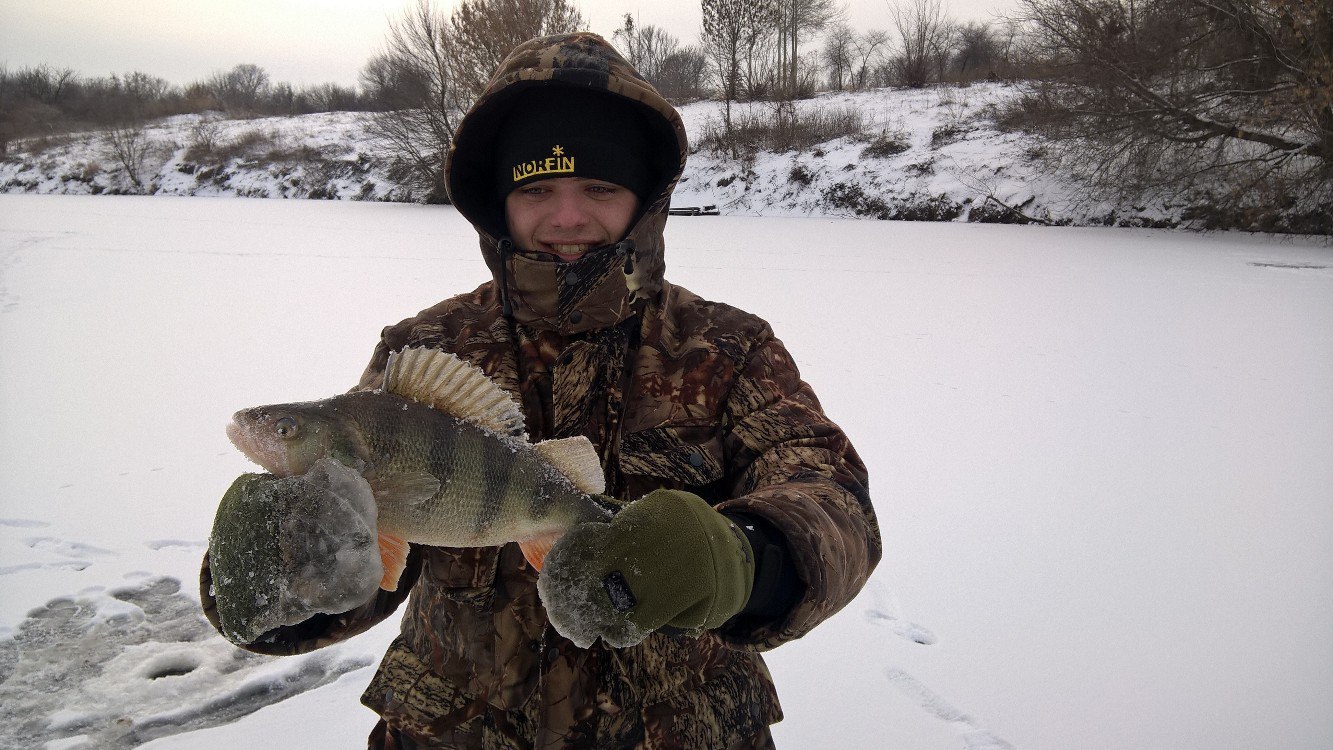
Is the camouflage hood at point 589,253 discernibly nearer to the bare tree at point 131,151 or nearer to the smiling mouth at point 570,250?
the smiling mouth at point 570,250

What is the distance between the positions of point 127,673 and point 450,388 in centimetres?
201

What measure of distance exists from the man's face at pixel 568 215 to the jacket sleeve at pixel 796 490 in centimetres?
45

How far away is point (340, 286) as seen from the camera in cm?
834

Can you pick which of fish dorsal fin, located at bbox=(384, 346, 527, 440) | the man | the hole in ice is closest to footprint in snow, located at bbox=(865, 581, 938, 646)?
the man

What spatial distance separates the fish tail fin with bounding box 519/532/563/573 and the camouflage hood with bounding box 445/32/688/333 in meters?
0.51

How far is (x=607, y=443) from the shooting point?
160 centimetres

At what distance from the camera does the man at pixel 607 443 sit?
1.28 m

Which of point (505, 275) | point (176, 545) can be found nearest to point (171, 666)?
point (176, 545)

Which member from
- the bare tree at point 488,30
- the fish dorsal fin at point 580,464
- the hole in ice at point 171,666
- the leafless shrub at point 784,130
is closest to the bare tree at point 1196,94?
the leafless shrub at point 784,130

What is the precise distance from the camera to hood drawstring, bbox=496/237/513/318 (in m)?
1.64

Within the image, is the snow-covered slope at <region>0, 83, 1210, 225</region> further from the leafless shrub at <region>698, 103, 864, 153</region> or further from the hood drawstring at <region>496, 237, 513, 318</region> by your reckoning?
the hood drawstring at <region>496, 237, 513, 318</region>

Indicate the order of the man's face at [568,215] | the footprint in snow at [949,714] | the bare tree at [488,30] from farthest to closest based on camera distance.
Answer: the bare tree at [488,30] < the footprint in snow at [949,714] < the man's face at [568,215]

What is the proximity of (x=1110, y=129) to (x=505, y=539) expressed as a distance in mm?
16801

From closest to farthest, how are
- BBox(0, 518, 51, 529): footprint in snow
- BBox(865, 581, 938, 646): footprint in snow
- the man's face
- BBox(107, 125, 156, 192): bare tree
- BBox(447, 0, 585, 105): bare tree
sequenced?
the man's face
BBox(865, 581, 938, 646): footprint in snow
BBox(0, 518, 51, 529): footprint in snow
BBox(447, 0, 585, 105): bare tree
BBox(107, 125, 156, 192): bare tree
